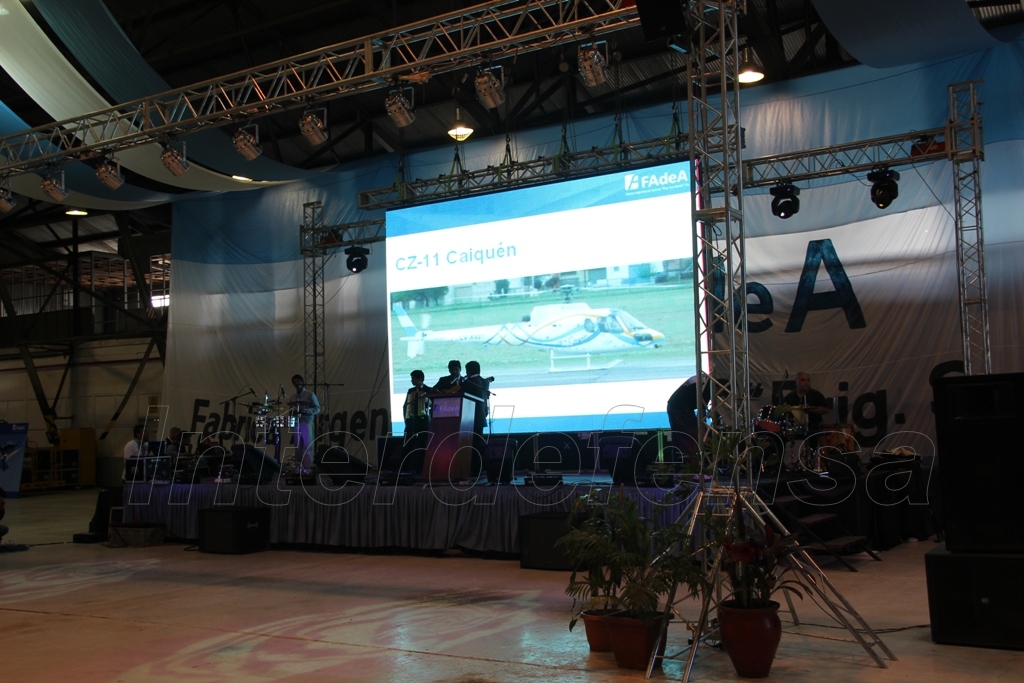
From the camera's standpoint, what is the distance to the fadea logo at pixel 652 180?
10523 mm

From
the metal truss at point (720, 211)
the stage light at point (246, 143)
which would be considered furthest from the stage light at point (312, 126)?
the metal truss at point (720, 211)

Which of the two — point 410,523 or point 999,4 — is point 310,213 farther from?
point 999,4

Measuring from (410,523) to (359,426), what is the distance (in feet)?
17.6

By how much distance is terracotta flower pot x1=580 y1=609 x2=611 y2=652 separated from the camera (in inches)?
178

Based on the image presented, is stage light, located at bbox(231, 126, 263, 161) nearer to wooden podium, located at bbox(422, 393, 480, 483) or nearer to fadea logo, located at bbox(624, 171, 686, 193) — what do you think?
wooden podium, located at bbox(422, 393, 480, 483)

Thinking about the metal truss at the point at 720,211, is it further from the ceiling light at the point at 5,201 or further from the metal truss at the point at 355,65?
the ceiling light at the point at 5,201

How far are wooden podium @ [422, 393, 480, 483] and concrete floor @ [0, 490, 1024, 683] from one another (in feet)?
2.81

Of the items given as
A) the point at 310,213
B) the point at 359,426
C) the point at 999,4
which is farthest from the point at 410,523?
the point at 999,4

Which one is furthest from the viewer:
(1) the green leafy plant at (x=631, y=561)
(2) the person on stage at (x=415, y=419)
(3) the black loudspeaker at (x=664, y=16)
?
(2) the person on stage at (x=415, y=419)

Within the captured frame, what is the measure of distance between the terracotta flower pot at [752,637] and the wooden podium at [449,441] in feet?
15.4

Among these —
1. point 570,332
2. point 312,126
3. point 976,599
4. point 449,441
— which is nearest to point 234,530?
point 449,441

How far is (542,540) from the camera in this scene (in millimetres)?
7297

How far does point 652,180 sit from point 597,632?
23.4ft

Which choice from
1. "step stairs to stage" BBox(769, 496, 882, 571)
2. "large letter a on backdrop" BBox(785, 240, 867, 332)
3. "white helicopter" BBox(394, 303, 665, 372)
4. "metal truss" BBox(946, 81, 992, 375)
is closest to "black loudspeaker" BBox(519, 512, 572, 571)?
"step stairs to stage" BBox(769, 496, 882, 571)
